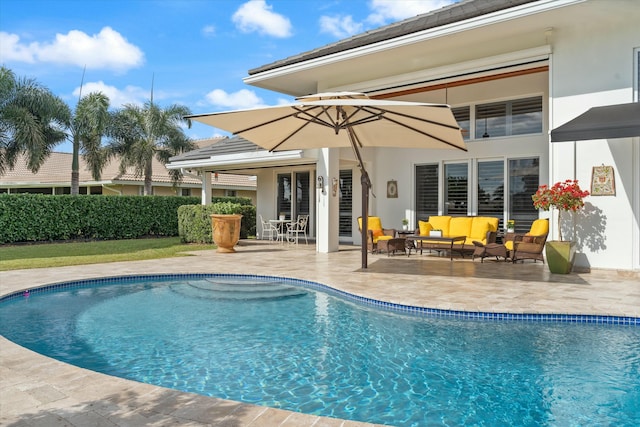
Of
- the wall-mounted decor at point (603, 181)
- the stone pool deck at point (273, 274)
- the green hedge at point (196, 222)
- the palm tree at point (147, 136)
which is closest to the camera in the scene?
the stone pool deck at point (273, 274)

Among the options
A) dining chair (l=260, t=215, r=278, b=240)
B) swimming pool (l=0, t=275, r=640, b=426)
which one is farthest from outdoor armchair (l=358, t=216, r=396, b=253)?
swimming pool (l=0, t=275, r=640, b=426)

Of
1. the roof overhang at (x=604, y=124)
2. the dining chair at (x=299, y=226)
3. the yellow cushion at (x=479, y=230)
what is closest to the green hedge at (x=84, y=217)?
the dining chair at (x=299, y=226)

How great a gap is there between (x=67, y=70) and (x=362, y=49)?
25877mm

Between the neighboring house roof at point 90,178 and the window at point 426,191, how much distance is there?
1660 cm

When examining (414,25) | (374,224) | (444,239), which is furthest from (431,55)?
(374,224)

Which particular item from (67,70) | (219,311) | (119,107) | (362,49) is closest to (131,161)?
(119,107)

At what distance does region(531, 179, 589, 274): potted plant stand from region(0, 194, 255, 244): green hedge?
15752 mm

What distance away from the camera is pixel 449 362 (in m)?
4.44

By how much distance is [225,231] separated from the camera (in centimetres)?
1292

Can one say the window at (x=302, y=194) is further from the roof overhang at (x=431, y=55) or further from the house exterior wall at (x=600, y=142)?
the house exterior wall at (x=600, y=142)

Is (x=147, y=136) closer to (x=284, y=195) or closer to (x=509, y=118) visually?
(x=284, y=195)

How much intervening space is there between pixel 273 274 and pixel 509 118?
844 centimetres

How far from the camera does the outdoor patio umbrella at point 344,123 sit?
7445 millimetres

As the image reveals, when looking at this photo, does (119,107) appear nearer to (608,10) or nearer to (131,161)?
(131,161)
